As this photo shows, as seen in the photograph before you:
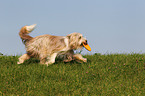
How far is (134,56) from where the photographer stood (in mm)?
10172

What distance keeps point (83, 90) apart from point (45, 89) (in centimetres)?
112

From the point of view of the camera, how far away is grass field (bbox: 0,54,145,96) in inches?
260

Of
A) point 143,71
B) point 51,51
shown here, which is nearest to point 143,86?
point 143,71

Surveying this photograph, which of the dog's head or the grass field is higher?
the dog's head

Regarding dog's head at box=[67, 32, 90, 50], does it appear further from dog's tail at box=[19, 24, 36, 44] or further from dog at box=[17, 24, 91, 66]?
dog's tail at box=[19, 24, 36, 44]

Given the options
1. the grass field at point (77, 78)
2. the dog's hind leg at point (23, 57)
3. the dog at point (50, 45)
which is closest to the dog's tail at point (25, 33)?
the dog at point (50, 45)

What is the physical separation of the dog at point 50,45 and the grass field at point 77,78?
1.12 ft

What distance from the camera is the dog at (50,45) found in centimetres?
819

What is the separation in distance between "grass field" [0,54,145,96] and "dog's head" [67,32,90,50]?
0.81 m

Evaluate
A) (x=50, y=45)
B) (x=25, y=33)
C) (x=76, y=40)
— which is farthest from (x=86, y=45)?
(x=25, y=33)

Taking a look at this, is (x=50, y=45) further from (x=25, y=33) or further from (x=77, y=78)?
(x=77, y=78)

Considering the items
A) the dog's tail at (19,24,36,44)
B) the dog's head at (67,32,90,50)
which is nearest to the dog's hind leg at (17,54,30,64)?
the dog's tail at (19,24,36,44)

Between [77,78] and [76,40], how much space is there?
4.72 feet

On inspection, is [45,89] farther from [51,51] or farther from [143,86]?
[143,86]
